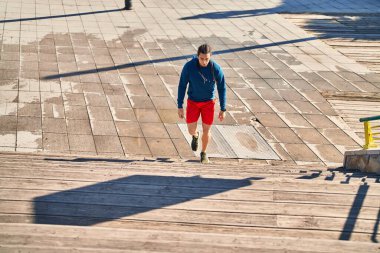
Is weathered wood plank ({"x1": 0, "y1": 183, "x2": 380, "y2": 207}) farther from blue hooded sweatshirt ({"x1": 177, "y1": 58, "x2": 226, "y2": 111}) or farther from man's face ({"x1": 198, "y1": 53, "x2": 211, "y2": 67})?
blue hooded sweatshirt ({"x1": 177, "y1": 58, "x2": 226, "y2": 111})

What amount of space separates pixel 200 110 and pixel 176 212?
257 cm

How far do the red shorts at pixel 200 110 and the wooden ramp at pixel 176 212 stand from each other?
1292mm

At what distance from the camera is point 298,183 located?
548cm

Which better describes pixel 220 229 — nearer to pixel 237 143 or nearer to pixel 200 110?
pixel 200 110

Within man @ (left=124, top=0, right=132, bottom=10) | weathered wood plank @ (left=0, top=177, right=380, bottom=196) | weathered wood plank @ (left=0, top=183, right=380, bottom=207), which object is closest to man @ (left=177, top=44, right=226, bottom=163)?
weathered wood plank @ (left=0, top=177, right=380, bottom=196)

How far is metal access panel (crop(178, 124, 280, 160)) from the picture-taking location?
8375 millimetres

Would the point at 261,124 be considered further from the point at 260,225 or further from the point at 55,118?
the point at 260,225

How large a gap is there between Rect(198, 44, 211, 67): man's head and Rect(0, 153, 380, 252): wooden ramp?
1393 mm

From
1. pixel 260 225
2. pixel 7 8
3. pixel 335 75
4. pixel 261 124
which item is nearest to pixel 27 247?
pixel 260 225

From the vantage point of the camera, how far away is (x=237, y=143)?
8.73 meters

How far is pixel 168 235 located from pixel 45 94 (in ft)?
21.5

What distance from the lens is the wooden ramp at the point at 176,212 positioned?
12.7 feet

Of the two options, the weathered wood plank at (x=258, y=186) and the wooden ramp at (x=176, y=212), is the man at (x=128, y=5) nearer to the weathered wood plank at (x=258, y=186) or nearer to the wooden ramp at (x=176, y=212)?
the wooden ramp at (x=176, y=212)

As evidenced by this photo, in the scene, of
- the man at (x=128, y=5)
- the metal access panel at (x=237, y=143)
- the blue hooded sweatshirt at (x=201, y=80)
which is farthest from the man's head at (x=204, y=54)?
the man at (x=128, y=5)
